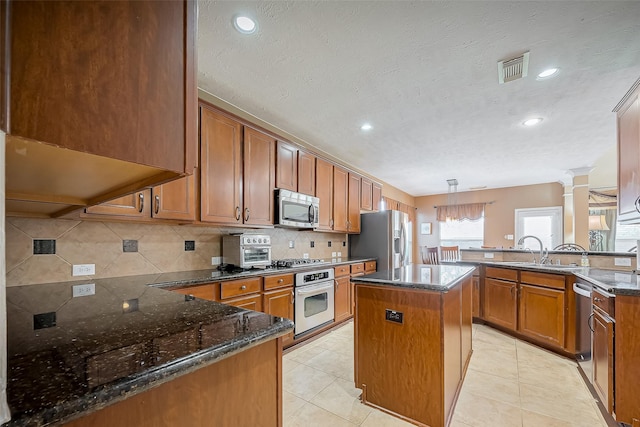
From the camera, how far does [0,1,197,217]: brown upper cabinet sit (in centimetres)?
40

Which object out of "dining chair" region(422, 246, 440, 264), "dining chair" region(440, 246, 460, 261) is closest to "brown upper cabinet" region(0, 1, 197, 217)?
"dining chair" region(440, 246, 460, 261)

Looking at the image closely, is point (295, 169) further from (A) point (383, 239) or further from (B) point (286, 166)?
(A) point (383, 239)

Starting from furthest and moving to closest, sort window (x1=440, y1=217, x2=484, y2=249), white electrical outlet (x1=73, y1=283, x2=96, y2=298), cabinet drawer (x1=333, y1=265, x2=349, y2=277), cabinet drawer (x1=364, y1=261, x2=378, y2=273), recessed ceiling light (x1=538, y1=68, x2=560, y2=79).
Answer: window (x1=440, y1=217, x2=484, y2=249) → cabinet drawer (x1=364, y1=261, x2=378, y2=273) → cabinet drawer (x1=333, y1=265, x2=349, y2=277) → recessed ceiling light (x1=538, y1=68, x2=560, y2=79) → white electrical outlet (x1=73, y1=283, x2=96, y2=298)

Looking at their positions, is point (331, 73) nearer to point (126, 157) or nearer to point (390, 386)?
point (126, 157)

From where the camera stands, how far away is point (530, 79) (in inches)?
89.6

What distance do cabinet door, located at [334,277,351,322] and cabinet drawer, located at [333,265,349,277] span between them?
64mm

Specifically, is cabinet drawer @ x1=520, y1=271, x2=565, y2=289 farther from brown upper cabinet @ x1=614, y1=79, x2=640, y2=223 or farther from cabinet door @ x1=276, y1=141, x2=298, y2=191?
cabinet door @ x1=276, y1=141, x2=298, y2=191

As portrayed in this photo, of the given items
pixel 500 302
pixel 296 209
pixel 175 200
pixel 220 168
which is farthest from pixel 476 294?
pixel 175 200

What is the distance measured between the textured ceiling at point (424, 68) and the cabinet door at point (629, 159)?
325 mm

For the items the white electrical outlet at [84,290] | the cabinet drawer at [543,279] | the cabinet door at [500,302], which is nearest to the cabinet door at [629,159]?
the cabinet drawer at [543,279]

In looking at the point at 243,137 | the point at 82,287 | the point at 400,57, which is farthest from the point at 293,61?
the point at 82,287

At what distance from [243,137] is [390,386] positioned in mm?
2478

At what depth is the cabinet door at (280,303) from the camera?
264 centimetres

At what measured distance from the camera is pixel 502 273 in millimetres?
3400
